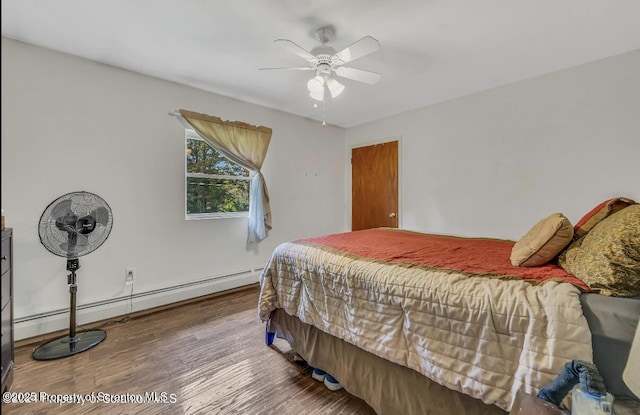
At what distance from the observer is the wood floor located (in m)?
1.59

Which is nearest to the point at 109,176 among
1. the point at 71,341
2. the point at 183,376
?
the point at 71,341

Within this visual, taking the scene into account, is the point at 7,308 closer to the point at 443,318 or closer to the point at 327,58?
the point at 443,318

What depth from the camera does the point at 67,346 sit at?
6.94 ft

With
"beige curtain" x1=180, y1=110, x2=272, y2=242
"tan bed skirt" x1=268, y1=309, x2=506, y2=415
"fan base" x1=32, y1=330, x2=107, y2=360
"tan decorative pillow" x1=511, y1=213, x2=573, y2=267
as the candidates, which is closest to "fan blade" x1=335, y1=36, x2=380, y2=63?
"tan decorative pillow" x1=511, y1=213, x2=573, y2=267

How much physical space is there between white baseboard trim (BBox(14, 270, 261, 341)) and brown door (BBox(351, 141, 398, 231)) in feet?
5.86

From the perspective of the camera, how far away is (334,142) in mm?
4453

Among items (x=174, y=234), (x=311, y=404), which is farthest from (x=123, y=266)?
(x=311, y=404)

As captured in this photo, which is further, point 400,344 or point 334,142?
point 334,142

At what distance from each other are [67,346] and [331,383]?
196cm

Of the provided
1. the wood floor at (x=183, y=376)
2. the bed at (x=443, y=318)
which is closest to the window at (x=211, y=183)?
the wood floor at (x=183, y=376)

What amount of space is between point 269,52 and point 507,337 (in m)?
2.40

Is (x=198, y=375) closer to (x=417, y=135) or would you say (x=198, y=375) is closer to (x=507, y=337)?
(x=507, y=337)

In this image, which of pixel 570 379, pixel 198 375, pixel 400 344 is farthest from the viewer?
pixel 198 375

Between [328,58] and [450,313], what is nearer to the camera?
[450,313]
